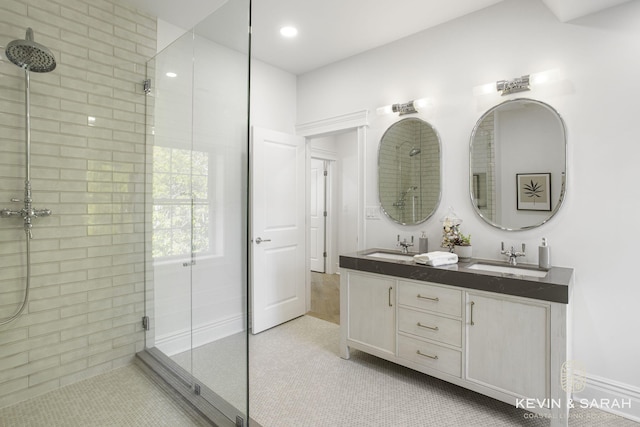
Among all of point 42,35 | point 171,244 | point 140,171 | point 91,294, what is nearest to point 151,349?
point 91,294

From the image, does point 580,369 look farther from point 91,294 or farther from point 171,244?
point 91,294

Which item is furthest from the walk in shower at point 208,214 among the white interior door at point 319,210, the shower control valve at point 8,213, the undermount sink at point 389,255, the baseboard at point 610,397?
the white interior door at point 319,210

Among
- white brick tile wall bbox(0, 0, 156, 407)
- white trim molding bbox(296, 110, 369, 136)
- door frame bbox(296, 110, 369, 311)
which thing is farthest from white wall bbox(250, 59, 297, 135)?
white brick tile wall bbox(0, 0, 156, 407)

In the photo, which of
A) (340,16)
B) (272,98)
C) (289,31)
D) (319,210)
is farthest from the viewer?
(319,210)

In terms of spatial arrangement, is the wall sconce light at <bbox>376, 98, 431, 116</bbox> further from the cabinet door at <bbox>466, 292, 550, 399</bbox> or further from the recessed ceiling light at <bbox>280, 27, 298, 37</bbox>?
the cabinet door at <bbox>466, 292, 550, 399</bbox>

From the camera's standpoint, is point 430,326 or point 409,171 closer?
point 430,326

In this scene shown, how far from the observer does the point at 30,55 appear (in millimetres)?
1839

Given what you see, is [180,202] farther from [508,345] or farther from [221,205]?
[508,345]

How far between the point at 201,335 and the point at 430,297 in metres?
1.47

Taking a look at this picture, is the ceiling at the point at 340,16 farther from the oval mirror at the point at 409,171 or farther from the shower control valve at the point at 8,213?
the shower control valve at the point at 8,213

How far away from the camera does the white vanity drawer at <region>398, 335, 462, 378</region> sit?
2049 millimetres

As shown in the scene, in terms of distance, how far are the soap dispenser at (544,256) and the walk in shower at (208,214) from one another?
1876 mm

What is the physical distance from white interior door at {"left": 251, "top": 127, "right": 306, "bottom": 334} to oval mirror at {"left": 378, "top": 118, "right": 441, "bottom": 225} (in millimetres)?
989

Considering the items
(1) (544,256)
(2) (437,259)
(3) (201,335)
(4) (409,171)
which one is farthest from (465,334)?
(3) (201,335)
